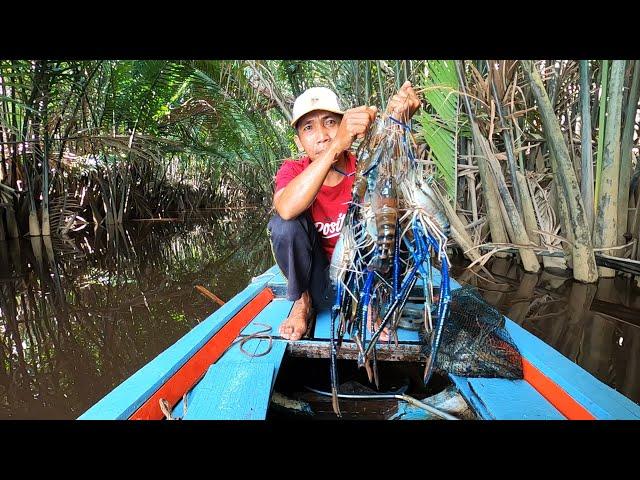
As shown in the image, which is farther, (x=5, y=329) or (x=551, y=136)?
(x=551, y=136)

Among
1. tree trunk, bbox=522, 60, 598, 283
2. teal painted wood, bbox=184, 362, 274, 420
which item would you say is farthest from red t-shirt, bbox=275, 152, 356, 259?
tree trunk, bbox=522, 60, 598, 283

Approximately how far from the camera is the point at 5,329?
263 centimetres

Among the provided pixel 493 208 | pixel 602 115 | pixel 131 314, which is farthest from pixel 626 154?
pixel 131 314

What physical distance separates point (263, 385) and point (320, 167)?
780mm

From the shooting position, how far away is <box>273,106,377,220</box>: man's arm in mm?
1312

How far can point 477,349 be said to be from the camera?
139cm

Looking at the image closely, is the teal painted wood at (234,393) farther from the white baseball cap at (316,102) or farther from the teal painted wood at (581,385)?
the white baseball cap at (316,102)

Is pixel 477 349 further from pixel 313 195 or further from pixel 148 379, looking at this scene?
pixel 148 379

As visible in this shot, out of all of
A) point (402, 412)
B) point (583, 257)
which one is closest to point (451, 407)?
point (402, 412)
